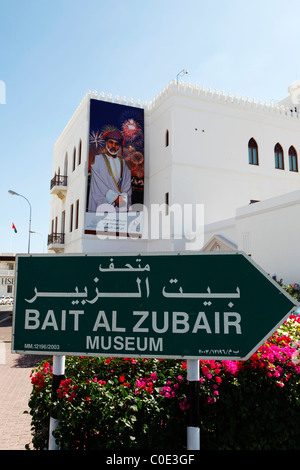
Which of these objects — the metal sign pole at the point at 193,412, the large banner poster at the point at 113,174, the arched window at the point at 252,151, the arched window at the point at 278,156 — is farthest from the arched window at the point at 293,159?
the metal sign pole at the point at 193,412

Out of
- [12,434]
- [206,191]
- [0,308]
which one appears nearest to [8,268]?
[0,308]

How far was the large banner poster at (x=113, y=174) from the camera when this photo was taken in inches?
831

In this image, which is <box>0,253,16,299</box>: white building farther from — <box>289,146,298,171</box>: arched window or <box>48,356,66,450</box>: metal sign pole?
<box>48,356,66,450</box>: metal sign pole

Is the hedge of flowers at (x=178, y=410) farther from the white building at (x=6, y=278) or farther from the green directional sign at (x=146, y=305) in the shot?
the white building at (x=6, y=278)

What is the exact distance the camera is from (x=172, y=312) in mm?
2555

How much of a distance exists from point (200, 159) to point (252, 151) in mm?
3996

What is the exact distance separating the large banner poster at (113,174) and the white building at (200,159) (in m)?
0.48

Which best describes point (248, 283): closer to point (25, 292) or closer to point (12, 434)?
point (25, 292)

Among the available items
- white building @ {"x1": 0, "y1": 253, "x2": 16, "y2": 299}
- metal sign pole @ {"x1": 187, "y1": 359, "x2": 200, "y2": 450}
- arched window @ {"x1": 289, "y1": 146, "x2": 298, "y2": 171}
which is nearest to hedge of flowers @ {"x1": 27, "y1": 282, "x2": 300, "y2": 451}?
metal sign pole @ {"x1": 187, "y1": 359, "x2": 200, "y2": 450}

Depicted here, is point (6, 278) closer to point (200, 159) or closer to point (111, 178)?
point (111, 178)

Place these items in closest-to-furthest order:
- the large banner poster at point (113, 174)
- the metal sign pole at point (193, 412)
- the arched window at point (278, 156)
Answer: the metal sign pole at point (193, 412)
the large banner poster at point (113, 174)
the arched window at point (278, 156)

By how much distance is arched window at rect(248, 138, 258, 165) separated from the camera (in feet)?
76.8

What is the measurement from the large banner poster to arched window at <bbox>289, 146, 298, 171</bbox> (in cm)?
999

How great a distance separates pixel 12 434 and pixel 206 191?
18482 millimetres
